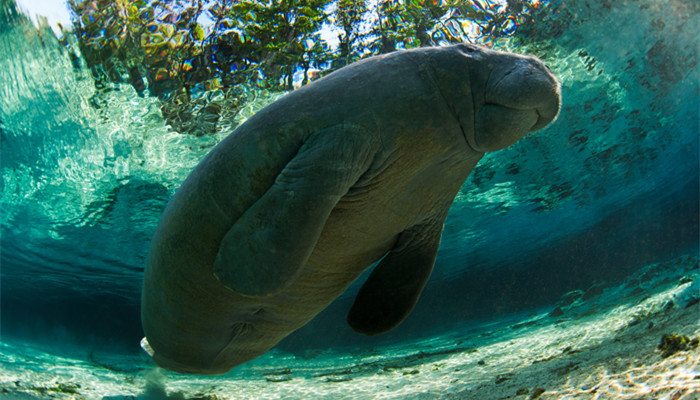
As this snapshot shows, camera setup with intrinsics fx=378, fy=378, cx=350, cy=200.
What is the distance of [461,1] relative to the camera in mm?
6320

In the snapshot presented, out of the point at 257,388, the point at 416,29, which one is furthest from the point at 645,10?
the point at 257,388

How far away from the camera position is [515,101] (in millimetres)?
1929

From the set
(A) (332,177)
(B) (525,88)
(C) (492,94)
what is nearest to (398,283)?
(A) (332,177)

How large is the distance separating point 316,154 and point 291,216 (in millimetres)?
333

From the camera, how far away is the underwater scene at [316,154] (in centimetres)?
212

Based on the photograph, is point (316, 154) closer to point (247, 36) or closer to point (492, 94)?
point (492, 94)

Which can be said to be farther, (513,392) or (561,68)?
(561,68)

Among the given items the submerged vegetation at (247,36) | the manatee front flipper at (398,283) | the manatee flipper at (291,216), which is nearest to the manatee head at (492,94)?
the manatee flipper at (291,216)

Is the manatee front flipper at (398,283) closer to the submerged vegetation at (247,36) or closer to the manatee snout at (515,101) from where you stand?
the manatee snout at (515,101)

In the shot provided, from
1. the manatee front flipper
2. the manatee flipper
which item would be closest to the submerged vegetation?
the manatee front flipper

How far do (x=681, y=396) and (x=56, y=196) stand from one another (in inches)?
531

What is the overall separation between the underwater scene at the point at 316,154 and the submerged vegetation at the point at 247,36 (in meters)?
0.03

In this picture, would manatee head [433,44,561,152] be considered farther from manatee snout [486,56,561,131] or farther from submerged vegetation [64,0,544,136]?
submerged vegetation [64,0,544,136]

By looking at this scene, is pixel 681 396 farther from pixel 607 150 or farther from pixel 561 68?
pixel 607 150
